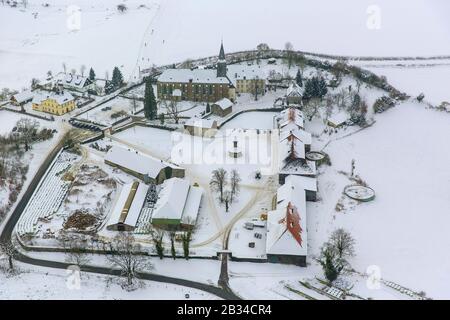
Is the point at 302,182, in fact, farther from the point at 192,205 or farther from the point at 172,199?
the point at 172,199

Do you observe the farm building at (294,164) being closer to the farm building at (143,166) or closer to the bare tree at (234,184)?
the bare tree at (234,184)

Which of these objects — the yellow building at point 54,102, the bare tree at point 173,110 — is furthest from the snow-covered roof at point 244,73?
the yellow building at point 54,102

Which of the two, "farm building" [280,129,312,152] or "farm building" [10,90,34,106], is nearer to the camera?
"farm building" [280,129,312,152]

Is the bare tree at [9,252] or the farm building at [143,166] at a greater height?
the farm building at [143,166]

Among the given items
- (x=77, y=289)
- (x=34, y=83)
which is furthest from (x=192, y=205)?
(x=34, y=83)

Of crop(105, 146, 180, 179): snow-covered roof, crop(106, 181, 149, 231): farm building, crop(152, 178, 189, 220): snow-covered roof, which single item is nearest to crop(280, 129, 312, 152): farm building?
crop(105, 146, 180, 179): snow-covered roof

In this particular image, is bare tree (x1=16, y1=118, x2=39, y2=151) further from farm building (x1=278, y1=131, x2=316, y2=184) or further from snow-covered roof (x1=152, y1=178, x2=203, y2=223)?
farm building (x1=278, y1=131, x2=316, y2=184)

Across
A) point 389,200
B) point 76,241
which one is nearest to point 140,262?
point 76,241
